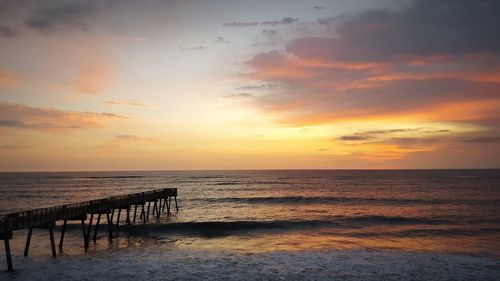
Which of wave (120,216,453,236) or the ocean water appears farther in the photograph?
wave (120,216,453,236)

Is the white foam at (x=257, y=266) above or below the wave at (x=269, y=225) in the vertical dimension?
above

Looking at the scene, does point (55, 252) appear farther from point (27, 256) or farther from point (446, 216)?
point (446, 216)

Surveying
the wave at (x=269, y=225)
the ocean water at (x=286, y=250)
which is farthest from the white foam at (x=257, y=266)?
the wave at (x=269, y=225)

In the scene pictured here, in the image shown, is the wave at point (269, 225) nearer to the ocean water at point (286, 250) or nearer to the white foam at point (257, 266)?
the ocean water at point (286, 250)

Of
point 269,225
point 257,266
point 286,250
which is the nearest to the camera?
point 257,266

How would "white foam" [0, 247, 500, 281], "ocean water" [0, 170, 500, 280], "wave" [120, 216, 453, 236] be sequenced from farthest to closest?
"wave" [120, 216, 453, 236]
"ocean water" [0, 170, 500, 280]
"white foam" [0, 247, 500, 281]

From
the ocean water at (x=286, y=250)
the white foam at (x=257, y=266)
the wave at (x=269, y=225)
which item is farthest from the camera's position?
the wave at (x=269, y=225)

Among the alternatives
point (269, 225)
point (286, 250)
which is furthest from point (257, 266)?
point (269, 225)

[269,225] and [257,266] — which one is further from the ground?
[257,266]

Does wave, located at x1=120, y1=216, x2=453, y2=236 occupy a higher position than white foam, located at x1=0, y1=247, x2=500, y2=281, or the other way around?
white foam, located at x1=0, y1=247, x2=500, y2=281

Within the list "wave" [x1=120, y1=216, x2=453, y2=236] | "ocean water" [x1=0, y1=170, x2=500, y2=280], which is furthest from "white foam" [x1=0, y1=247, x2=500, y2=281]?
"wave" [x1=120, y1=216, x2=453, y2=236]

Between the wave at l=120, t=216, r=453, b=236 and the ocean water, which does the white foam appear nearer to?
the ocean water

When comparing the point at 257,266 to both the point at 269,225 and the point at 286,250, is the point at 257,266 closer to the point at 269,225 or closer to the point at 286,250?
the point at 286,250

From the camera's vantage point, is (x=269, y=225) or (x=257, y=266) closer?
(x=257, y=266)
